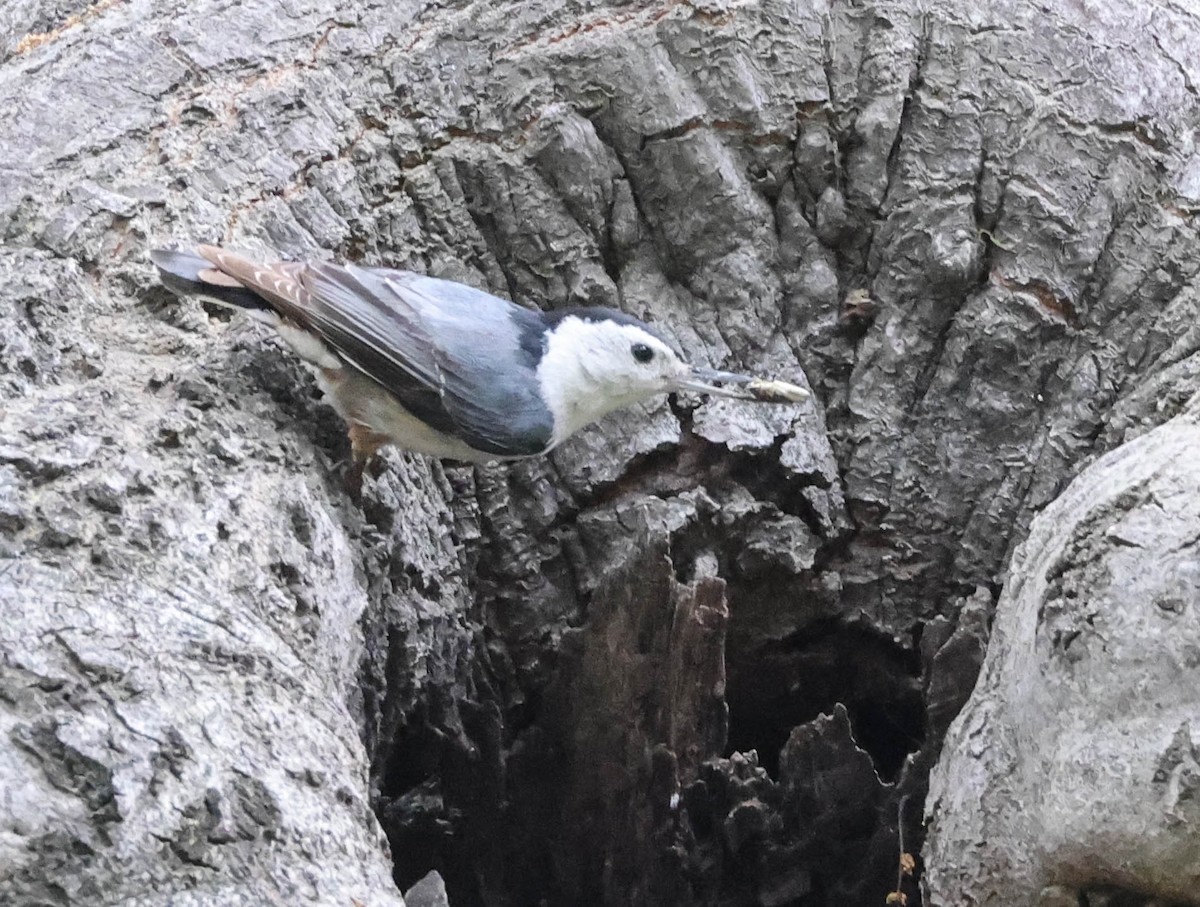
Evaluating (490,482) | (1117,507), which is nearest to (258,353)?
(490,482)

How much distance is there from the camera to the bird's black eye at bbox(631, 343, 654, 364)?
81.4 inches

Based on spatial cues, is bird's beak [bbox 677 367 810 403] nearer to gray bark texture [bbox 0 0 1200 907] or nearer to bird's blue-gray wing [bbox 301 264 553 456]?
gray bark texture [bbox 0 0 1200 907]

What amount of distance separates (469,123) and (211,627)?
3.66 feet

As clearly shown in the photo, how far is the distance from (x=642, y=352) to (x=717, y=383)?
126mm

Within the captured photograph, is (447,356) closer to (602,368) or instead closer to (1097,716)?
(602,368)

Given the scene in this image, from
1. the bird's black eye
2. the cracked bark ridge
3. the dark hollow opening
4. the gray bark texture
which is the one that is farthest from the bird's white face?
the cracked bark ridge

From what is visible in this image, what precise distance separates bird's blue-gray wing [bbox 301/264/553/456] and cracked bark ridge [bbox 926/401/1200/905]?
78 centimetres

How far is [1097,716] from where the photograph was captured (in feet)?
4.34

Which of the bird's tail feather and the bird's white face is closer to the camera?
the bird's tail feather

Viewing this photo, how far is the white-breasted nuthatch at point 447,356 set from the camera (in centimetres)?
182

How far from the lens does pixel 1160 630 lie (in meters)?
1.28

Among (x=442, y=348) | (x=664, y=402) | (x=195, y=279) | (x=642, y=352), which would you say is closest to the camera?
(x=195, y=279)

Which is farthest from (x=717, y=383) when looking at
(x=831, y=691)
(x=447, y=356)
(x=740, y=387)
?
(x=831, y=691)

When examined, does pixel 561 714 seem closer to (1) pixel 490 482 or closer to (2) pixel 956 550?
(1) pixel 490 482
